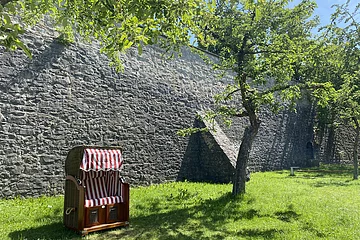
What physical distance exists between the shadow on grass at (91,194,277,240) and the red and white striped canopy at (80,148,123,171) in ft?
3.35

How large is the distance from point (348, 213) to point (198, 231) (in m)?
3.31

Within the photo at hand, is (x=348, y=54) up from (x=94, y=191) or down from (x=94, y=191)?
up

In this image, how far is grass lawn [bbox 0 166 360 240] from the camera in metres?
4.64

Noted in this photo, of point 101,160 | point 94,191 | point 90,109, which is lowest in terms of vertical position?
point 94,191

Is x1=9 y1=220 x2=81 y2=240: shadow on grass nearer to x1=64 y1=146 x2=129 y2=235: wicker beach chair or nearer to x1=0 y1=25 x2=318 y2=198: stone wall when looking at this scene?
x1=64 y1=146 x2=129 y2=235: wicker beach chair

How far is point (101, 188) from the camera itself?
4.91 m

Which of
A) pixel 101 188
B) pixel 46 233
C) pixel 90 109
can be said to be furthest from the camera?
pixel 90 109

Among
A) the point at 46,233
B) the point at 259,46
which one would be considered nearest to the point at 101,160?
the point at 46,233

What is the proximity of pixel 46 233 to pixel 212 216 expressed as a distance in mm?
2934

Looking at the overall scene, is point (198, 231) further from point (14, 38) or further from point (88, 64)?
point (88, 64)

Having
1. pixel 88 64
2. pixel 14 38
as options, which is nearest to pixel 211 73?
pixel 88 64

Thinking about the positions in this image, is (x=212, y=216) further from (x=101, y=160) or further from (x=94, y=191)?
→ (x=101, y=160)

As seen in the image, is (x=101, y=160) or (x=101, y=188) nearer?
(x=101, y=160)

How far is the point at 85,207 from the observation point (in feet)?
14.5
